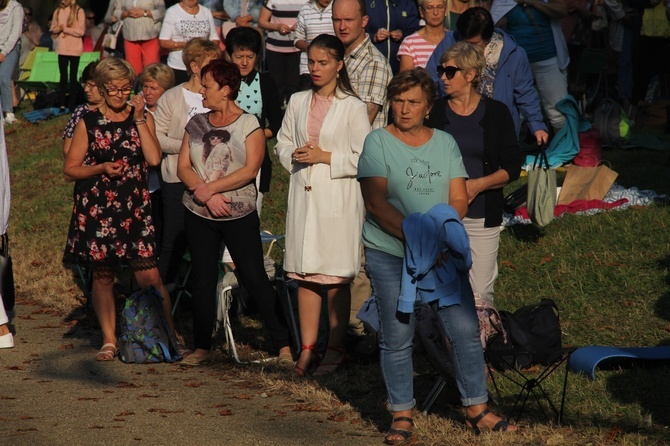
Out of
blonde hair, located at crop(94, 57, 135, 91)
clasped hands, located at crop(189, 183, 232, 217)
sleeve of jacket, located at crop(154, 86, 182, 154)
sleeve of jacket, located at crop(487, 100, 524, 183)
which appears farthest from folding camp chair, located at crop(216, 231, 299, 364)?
sleeve of jacket, located at crop(487, 100, 524, 183)

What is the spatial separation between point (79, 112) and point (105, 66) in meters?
1.17

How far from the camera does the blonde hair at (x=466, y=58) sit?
688cm

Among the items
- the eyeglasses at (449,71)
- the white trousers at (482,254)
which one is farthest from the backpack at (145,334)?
the eyeglasses at (449,71)

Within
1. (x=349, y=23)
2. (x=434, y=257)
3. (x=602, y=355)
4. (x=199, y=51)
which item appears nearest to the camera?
(x=434, y=257)

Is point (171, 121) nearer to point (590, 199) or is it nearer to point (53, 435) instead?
point (53, 435)

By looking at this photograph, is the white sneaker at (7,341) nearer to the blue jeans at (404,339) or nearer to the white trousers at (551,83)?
the blue jeans at (404,339)

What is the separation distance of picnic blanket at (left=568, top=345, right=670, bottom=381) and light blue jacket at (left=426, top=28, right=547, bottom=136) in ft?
6.11

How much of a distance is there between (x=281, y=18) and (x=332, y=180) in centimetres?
720

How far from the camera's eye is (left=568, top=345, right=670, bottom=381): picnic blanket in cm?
682

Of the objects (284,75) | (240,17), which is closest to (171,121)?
(284,75)

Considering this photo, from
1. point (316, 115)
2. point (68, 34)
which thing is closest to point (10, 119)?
point (68, 34)

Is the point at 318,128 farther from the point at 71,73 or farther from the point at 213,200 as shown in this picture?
the point at 71,73

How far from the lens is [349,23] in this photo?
8164 mm

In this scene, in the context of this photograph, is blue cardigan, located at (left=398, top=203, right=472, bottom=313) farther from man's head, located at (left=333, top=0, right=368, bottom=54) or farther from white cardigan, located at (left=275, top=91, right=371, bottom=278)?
man's head, located at (left=333, top=0, right=368, bottom=54)
